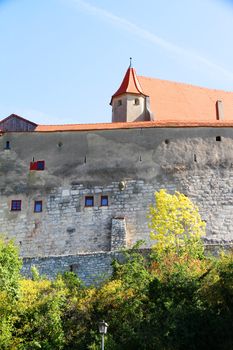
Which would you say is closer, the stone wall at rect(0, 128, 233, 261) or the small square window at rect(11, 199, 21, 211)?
the stone wall at rect(0, 128, 233, 261)

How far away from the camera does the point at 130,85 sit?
48.2 m

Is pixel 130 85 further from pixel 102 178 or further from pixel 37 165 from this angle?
pixel 37 165

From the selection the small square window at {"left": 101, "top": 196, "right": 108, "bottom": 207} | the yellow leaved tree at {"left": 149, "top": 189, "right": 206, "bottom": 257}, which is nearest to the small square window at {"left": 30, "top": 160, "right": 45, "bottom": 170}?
the small square window at {"left": 101, "top": 196, "right": 108, "bottom": 207}

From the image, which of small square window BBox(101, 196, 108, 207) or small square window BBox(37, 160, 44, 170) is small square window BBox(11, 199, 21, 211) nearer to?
small square window BBox(37, 160, 44, 170)

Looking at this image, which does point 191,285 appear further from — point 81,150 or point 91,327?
point 81,150

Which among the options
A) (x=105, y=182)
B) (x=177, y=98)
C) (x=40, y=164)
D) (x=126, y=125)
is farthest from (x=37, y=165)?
(x=177, y=98)

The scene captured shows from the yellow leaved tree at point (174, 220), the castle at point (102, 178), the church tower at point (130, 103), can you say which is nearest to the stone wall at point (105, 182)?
the castle at point (102, 178)

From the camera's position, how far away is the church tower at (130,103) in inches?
1847

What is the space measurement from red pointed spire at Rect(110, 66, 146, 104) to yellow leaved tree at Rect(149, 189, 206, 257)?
1036 cm

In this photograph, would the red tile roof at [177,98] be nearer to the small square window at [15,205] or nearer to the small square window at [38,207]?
the small square window at [38,207]

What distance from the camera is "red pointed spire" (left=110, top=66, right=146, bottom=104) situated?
47781 millimetres

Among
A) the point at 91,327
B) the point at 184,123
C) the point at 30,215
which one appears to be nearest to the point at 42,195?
the point at 30,215

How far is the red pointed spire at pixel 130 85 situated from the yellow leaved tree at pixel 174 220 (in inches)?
408

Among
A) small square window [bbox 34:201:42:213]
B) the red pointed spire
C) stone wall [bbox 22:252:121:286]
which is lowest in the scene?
stone wall [bbox 22:252:121:286]
